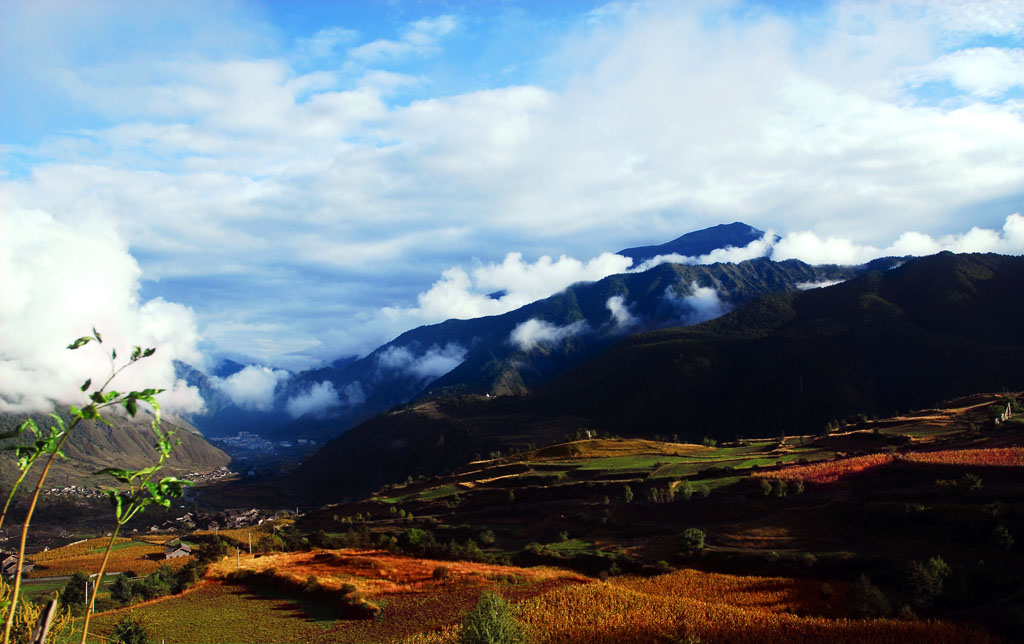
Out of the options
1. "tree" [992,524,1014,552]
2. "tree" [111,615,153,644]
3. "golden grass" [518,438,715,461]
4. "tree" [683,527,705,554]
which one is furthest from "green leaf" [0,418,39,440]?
"golden grass" [518,438,715,461]

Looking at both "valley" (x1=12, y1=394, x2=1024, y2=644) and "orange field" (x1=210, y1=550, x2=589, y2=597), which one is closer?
"valley" (x1=12, y1=394, x2=1024, y2=644)

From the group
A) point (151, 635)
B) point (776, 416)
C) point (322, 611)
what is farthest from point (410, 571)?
point (776, 416)

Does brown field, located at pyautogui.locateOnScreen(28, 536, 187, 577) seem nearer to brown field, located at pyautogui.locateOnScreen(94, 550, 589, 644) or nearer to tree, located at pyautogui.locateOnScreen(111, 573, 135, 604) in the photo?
tree, located at pyautogui.locateOnScreen(111, 573, 135, 604)

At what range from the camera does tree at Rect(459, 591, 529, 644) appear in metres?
27.6

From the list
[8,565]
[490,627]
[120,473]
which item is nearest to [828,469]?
[490,627]

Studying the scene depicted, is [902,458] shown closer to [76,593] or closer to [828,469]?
[828,469]

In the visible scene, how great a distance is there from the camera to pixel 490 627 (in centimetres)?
2806

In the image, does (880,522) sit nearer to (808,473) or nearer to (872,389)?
(808,473)

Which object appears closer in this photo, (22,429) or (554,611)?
(22,429)

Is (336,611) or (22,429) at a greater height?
(22,429)

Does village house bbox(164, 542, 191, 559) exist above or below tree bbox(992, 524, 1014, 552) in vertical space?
below

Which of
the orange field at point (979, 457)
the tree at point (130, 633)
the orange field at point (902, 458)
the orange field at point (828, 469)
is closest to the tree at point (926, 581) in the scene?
the orange field at point (979, 457)

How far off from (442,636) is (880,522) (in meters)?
32.9

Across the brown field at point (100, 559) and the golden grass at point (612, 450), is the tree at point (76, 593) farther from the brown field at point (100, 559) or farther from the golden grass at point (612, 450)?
the golden grass at point (612, 450)
